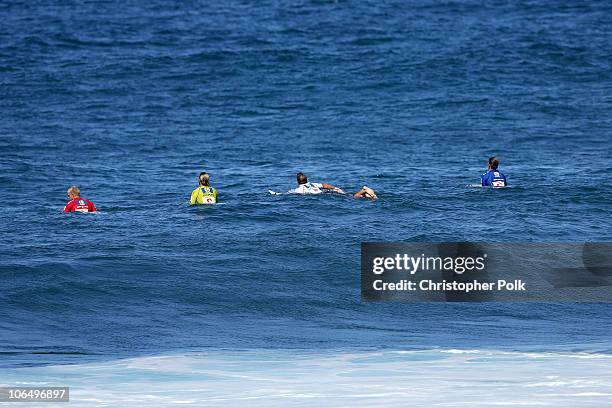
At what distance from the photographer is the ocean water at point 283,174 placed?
60.0ft

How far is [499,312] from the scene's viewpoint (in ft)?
68.8

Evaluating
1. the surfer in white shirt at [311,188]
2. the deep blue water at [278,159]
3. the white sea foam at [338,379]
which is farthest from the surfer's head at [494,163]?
the white sea foam at [338,379]

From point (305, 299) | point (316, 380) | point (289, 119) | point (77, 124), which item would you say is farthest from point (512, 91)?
point (316, 380)

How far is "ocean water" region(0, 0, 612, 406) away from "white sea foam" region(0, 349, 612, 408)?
0.09m

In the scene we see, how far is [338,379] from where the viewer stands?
51.1ft

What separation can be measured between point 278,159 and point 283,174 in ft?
11.9

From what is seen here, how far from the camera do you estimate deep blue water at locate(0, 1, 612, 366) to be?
67.3 ft

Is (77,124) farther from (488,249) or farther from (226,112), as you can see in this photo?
(488,249)

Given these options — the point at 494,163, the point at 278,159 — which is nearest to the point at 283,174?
the point at 278,159

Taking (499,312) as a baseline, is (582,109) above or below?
above

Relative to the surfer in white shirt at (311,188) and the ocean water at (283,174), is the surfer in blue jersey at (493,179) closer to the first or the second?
the ocean water at (283,174)

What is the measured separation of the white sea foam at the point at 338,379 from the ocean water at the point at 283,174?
0.09m

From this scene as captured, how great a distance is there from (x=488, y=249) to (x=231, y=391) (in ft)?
41.4

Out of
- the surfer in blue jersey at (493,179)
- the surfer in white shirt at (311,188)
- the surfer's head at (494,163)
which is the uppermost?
the surfer's head at (494,163)
